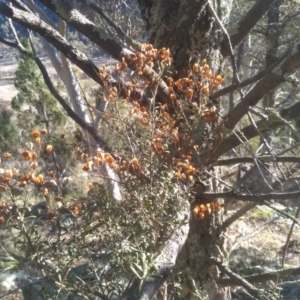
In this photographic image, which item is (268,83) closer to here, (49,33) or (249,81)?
(249,81)

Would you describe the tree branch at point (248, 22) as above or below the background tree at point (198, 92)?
above

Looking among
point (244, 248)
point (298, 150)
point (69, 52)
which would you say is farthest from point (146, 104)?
point (244, 248)

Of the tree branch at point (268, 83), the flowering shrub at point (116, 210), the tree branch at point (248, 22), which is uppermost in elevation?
the tree branch at point (248, 22)

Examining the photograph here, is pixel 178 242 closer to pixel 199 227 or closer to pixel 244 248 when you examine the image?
pixel 199 227

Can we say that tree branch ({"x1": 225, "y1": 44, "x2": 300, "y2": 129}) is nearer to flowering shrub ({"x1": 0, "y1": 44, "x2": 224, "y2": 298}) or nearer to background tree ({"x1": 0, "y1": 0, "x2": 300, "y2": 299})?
background tree ({"x1": 0, "y1": 0, "x2": 300, "y2": 299})

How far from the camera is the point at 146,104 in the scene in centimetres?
204

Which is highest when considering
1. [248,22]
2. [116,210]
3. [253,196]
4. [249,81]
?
[248,22]

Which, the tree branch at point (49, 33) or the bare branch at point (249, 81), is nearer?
the tree branch at point (49, 33)

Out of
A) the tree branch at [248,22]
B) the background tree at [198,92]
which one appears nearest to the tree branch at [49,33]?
the background tree at [198,92]

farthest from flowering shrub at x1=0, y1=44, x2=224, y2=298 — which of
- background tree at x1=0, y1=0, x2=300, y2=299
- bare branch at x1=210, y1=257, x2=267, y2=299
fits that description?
bare branch at x1=210, y1=257, x2=267, y2=299

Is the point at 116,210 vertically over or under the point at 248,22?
under

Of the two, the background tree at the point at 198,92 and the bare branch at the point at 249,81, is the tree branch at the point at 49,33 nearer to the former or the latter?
the background tree at the point at 198,92

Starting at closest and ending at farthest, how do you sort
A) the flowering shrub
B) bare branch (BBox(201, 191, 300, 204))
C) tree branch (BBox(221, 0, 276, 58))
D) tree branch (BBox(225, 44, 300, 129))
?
the flowering shrub < tree branch (BBox(225, 44, 300, 129)) < bare branch (BBox(201, 191, 300, 204)) < tree branch (BBox(221, 0, 276, 58))

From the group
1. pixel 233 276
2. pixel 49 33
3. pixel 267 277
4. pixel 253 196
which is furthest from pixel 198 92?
pixel 267 277
